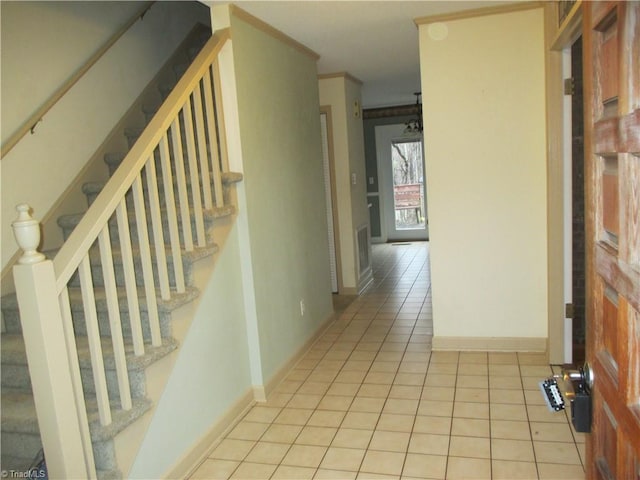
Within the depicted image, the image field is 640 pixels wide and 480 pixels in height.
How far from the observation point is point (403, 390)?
10.5ft

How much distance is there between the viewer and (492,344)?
375cm

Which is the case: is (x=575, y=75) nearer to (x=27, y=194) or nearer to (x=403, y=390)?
(x=403, y=390)

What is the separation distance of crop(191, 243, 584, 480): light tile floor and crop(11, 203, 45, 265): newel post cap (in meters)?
1.39

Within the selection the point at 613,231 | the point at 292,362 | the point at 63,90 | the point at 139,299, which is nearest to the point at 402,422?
the point at 292,362

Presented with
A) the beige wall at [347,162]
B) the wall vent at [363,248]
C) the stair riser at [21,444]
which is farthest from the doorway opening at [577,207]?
the stair riser at [21,444]

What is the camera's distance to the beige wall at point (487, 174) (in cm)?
343

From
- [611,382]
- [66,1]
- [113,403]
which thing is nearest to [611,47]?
[611,382]

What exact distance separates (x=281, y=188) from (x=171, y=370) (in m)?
1.64

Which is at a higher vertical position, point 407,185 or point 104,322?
point 407,185

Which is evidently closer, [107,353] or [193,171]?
[107,353]

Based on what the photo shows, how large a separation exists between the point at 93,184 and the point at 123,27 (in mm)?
1235

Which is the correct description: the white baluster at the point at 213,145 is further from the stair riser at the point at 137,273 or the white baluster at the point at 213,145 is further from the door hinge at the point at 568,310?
the door hinge at the point at 568,310

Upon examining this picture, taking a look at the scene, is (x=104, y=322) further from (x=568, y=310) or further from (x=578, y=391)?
(x=568, y=310)

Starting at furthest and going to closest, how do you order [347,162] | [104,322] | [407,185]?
[407,185], [347,162], [104,322]
